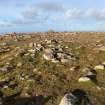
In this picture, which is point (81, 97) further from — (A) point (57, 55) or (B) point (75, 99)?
(A) point (57, 55)

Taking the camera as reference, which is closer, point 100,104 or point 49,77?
point 100,104

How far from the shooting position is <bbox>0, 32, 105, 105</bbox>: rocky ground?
21.3 m

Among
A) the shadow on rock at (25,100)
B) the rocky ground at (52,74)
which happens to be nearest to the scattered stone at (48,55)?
the rocky ground at (52,74)

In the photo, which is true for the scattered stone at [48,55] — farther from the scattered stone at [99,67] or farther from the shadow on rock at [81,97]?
the shadow on rock at [81,97]

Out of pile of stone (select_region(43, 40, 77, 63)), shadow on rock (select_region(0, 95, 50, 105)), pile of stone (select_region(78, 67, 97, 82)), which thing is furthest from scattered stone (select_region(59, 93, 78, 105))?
pile of stone (select_region(43, 40, 77, 63))

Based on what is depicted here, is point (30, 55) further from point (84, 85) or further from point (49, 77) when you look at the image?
point (84, 85)

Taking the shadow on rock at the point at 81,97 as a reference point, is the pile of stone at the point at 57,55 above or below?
above

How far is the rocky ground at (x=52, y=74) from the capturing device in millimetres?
21281

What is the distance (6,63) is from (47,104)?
333 inches

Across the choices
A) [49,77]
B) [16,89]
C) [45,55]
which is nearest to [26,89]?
[16,89]

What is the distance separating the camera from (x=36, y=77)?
24.1 metres

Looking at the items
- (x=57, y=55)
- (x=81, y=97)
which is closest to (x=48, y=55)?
(x=57, y=55)

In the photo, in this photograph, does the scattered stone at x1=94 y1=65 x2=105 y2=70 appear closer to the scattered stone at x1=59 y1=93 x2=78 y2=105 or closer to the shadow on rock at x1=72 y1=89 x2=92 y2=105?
the shadow on rock at x1=72 y1=89 x2=92 y2=105

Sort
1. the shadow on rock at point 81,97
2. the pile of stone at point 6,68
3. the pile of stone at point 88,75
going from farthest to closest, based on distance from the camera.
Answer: the pile of stone at point 6,68 → the pile of stone at point 88,75 → the shadow on rock at point 81,97
